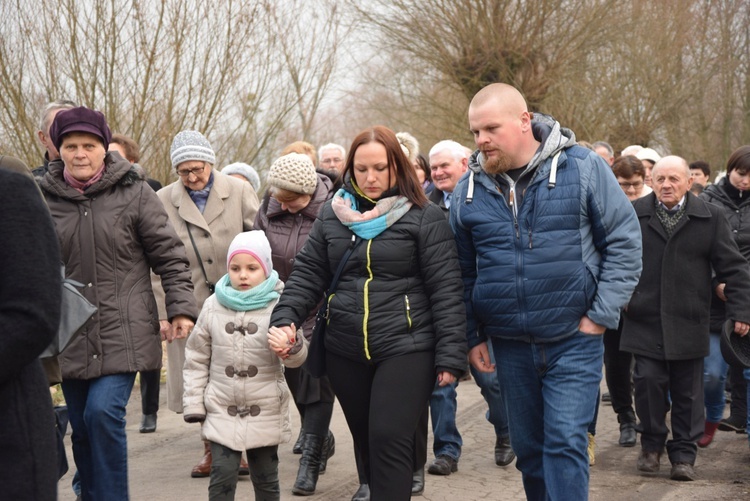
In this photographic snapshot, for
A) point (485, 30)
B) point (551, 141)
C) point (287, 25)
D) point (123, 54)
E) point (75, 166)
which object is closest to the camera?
Result: point (551, 141)

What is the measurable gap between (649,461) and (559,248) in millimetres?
3016

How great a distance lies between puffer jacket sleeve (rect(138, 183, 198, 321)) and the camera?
17.9 feet

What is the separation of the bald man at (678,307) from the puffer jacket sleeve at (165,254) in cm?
334

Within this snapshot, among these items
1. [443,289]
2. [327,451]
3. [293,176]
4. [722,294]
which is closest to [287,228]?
[293,176]

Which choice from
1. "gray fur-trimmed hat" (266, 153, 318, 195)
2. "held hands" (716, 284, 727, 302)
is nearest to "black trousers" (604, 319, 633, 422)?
"held hands" (716, 284, 727, 302)

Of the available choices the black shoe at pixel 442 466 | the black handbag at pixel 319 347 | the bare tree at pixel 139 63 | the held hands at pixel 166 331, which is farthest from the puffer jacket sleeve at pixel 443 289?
the bare tree at pixel 139 63

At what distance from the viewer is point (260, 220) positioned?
7.25 m

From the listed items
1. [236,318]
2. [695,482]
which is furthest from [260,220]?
[695,482]

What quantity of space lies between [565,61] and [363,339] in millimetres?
18056

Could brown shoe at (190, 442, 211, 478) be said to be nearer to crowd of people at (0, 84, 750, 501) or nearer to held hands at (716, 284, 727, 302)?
crowd of people at (0, 84, 750, 501)

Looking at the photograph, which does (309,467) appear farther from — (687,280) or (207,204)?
(687,280)

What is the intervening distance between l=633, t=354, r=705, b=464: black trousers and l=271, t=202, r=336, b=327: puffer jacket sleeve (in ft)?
9.96

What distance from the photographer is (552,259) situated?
15.7ft

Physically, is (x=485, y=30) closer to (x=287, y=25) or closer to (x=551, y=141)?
(x=287, y=25)
